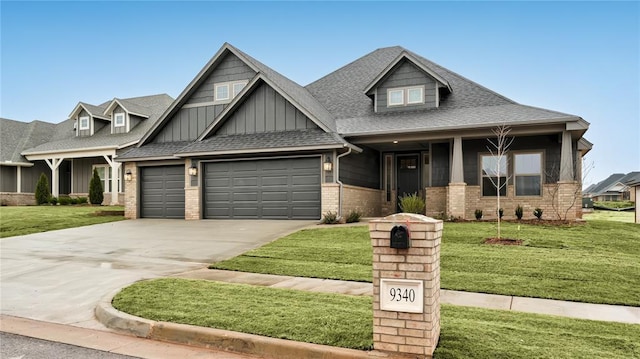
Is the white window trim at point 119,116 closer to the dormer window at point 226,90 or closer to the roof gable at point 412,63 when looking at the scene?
the dormer window at point 226,90

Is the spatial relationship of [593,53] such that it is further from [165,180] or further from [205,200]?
[165,180]

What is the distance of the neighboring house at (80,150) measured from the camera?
27.2 meters

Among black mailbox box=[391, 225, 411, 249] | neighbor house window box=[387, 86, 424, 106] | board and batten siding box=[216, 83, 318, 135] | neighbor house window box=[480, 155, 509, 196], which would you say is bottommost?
black mailbox box=[391, 225, 411, 249]

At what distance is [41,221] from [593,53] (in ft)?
82.9

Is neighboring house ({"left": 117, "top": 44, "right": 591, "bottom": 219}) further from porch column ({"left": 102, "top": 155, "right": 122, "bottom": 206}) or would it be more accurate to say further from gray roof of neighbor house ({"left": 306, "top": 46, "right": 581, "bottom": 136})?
porch column ({"left": 102, "top": 155, "right": 122, "bottom": 206})

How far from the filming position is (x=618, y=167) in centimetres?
7569

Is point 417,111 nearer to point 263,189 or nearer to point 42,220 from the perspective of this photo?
point 263,189

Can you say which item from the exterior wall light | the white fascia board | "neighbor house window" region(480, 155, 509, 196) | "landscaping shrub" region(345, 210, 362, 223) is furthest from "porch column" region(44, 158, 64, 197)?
"neighbor house window" region(480, 155, 509, 196)

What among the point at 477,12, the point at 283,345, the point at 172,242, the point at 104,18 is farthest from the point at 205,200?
the point at 283,345

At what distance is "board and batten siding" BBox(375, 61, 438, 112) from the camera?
59.6ft

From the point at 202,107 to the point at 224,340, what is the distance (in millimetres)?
16483

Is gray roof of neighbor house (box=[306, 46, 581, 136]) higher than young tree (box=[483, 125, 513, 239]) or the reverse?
higher

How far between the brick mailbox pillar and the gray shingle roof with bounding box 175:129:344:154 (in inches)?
453

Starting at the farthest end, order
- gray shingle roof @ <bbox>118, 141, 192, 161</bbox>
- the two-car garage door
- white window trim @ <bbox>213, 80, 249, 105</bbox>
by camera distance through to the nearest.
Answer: white window trim @ <bbox>213, 80, 249, 105</bbox> → gray shingle roof @ <bbox>118, 141, 192, 161</bbox> → the two-car garage door
